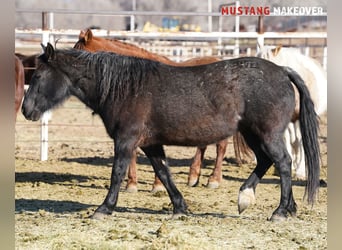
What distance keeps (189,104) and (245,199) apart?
0.93m

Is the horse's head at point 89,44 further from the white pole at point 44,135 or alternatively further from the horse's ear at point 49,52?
the white pole at point 44,135

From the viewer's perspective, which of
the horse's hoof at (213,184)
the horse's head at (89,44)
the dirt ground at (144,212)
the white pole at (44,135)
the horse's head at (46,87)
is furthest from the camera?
the white pole at (44,135)

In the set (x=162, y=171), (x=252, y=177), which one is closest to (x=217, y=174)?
(x=162, y=171)

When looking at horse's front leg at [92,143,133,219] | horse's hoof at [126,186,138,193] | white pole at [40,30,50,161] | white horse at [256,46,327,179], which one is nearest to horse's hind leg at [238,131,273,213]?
horse's front leg at [92,143,133,219]

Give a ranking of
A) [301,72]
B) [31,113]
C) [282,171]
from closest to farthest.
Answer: [282,171] → [31,113] → [301,72]

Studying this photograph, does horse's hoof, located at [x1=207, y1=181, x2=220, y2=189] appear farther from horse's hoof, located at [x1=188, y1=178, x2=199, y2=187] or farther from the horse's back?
the horse's back

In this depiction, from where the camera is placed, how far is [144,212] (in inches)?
A: 244

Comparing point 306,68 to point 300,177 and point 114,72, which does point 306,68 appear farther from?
point 114,72

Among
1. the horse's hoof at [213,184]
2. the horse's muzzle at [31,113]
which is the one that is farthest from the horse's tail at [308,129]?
the horse's hoof at [213,184]

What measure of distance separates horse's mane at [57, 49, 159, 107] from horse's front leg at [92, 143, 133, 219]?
44 cm

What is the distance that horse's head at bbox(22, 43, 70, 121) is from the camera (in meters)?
5.89

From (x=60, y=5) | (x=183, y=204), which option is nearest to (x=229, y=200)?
(x=183, y=204)

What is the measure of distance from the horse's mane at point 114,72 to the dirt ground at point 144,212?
106cm

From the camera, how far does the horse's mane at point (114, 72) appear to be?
5.73 meters
